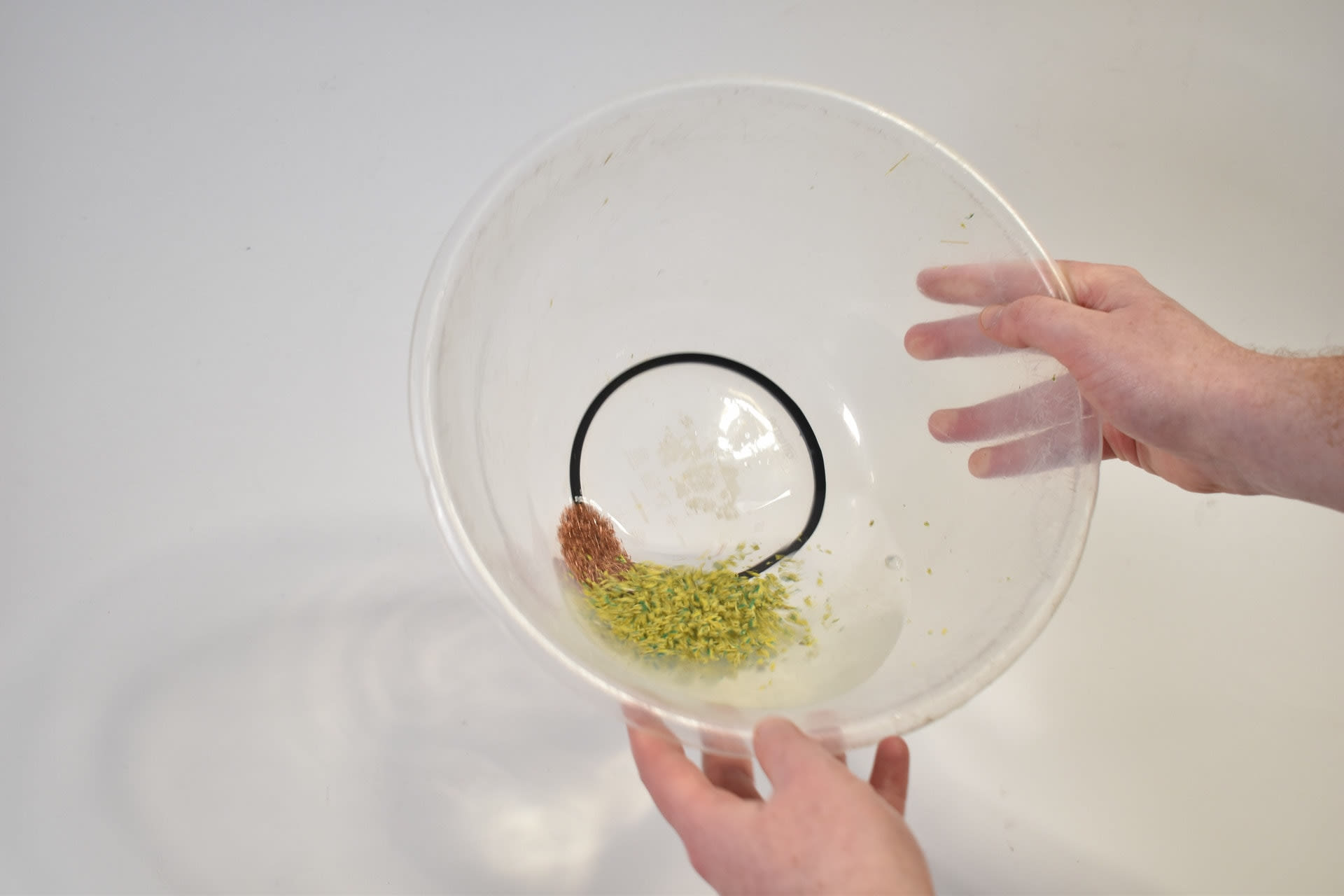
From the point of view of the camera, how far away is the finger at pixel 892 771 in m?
0.68

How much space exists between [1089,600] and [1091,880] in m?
0.30

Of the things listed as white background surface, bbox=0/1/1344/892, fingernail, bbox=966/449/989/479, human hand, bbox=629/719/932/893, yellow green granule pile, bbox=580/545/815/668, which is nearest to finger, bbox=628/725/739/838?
human hand, bbox=629/719/932/893

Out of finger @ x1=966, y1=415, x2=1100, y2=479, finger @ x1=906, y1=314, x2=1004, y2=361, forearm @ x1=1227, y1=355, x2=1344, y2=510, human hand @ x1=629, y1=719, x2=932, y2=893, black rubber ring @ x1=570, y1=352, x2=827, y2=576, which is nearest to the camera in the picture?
human hand @ x1=629, y1=719, x2=932, y2=893

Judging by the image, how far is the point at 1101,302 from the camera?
77cm

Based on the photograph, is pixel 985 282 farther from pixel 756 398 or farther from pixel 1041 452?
pixel 756 398

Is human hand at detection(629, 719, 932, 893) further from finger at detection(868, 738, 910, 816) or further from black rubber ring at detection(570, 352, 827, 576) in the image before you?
black rubber ring at detection(570, 352, 827, 576)

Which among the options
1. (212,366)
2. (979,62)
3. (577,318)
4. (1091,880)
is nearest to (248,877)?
(212,366)

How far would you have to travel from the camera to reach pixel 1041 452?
2.69 ft

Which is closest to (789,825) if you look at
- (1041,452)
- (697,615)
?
(697,615)

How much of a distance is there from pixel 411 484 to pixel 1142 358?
75cm

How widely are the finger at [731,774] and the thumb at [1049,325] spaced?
1.46ft

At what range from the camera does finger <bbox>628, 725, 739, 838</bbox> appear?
23.8 inches

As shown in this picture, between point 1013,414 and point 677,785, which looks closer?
point 677,785

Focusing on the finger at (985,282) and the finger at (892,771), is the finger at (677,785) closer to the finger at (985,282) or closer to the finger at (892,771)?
the finger at (892,771)
